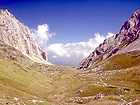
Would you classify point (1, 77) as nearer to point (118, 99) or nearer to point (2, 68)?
point (2, 68)

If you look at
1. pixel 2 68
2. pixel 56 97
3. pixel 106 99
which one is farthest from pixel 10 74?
pixel 106 99

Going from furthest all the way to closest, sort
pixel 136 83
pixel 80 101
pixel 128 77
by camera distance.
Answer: pixel 128 77
pixel 136 83
pixel 80 101

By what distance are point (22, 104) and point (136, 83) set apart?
280ft

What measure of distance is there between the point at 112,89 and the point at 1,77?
3625cm

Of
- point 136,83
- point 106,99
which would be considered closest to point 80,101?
point 106,99

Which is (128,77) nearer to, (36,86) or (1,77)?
(36,86)

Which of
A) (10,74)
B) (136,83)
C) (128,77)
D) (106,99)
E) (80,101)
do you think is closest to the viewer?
(106,99)

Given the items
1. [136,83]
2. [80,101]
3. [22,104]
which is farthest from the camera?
[136,83]

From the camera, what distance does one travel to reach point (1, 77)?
118562mm

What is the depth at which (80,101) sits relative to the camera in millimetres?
97938

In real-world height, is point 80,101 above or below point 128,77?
below

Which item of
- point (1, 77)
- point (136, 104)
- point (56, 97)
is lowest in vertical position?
point (136, 104)

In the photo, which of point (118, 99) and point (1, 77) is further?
point (1, 77)

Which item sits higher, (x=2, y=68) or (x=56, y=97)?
(x=2, y=68)
